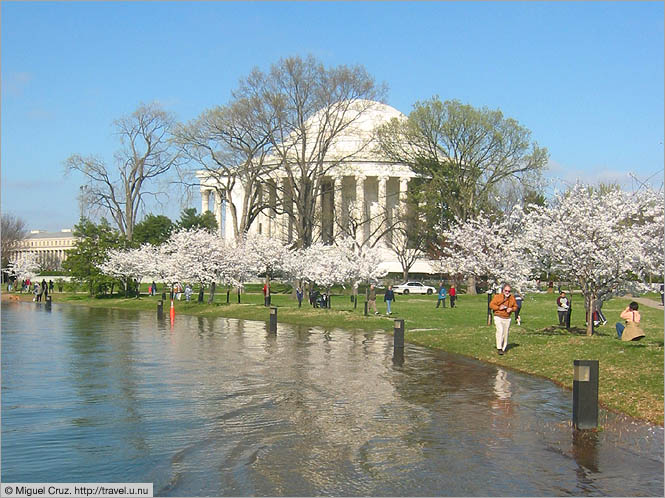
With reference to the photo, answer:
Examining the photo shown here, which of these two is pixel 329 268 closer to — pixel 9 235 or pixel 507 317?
pixel 507 317

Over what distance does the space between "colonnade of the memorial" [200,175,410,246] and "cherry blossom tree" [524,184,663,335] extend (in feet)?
123

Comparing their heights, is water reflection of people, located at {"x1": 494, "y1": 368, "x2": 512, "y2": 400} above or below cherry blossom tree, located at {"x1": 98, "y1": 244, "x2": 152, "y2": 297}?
below

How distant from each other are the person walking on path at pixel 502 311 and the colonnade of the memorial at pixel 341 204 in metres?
40.6

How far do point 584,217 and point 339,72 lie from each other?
32654 mm

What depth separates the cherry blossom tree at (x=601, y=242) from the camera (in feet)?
75.2

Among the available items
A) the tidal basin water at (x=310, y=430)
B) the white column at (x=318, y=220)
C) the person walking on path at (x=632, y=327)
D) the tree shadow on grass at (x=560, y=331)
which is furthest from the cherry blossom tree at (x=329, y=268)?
the person walking on path at (x=632, y=327)

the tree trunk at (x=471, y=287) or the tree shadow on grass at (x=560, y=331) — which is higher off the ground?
the tree trunk at (x=471, y=287)

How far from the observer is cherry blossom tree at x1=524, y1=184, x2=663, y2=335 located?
22906 millimetres

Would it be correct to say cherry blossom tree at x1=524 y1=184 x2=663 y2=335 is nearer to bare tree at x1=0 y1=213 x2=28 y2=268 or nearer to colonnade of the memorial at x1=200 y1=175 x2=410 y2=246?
colonnade of the memorial at x1=200 y1=175 x2=410 y2=246

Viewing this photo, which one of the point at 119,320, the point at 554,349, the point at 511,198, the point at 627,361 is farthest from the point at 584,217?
the point at 511,198

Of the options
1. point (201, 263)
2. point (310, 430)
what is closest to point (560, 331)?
point (310, 430)

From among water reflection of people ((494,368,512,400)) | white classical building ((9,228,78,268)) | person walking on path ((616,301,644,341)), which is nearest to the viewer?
water reflection of people ((494,368,512,400))

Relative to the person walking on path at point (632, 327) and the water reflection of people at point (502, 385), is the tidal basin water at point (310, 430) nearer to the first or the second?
the water reflection of people at point (502, 385)

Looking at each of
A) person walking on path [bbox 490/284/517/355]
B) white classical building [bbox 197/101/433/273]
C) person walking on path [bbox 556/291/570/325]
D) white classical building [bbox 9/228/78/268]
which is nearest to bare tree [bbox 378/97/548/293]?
white classical building [bbox 197/101/433/273]
